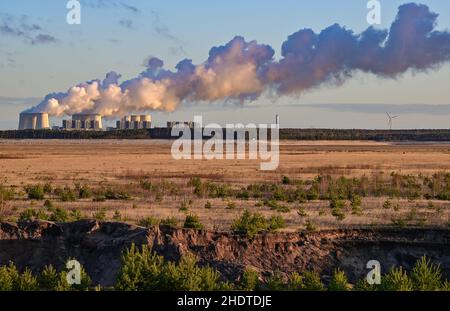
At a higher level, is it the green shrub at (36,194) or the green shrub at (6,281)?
the green shrub at (36,194)

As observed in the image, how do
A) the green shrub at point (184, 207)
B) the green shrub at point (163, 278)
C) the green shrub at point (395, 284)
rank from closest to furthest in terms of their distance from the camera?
the green shrub at point (395, 284)
the green shrub at point (163, 278)
the green shrub at point (184, 207)

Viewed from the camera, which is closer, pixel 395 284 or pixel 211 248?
pixel 395 284

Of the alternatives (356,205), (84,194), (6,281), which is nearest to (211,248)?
(6,281)

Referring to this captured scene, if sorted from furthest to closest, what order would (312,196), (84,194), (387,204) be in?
(84,194) → (312,196) → (387,204)

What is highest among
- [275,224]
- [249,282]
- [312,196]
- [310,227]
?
[312,196]

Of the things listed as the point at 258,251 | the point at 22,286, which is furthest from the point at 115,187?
the point at 22,286

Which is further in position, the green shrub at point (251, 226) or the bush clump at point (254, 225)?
the bush clump at point (254, 225)

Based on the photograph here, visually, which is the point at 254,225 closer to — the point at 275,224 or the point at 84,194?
the point at 275,224

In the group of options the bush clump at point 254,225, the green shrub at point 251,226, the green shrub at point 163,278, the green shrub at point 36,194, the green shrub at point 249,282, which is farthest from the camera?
the green shrub at point 36,194

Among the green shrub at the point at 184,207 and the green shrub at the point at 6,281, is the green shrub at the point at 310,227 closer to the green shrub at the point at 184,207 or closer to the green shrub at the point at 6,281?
the green shrub at the point at 184,207

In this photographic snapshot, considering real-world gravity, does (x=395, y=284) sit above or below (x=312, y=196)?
below

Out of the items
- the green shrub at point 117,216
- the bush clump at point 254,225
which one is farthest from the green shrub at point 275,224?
the green shrub at point 117,216
